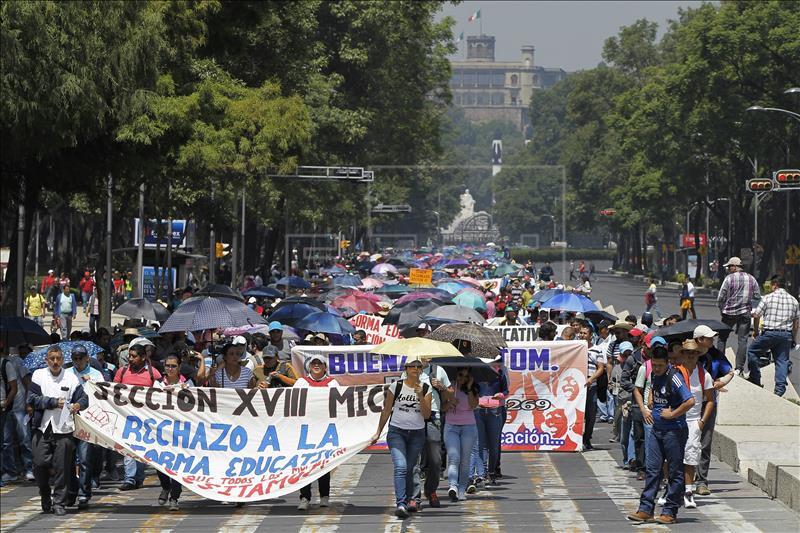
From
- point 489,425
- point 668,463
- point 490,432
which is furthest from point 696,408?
point 490,432

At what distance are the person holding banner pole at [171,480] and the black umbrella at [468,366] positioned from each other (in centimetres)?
255

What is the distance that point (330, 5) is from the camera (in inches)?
2416

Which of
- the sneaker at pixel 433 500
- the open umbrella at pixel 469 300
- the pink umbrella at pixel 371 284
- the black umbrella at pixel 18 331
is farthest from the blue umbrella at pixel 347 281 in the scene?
the sneaker at pixel 433 500

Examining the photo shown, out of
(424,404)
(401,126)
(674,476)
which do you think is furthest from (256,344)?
(401,126)

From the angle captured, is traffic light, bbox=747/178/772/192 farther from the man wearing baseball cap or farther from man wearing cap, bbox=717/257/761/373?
the man wearing baseball cap

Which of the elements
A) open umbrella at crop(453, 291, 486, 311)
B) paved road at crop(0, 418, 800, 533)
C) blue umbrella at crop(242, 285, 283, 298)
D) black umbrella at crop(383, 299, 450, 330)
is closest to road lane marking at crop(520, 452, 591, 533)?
paved road at crop(0, 418, 800, 533)

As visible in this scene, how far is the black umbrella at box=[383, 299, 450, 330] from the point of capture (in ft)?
99.5

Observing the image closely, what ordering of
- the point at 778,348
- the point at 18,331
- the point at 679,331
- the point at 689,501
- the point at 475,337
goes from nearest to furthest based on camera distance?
the point at 689,501
the point at 679,331
the point at 475,337
the point at 18,331
the point at 778,348

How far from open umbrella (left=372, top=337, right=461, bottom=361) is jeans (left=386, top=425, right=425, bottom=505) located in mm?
775

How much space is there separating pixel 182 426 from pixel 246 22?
64.1ft

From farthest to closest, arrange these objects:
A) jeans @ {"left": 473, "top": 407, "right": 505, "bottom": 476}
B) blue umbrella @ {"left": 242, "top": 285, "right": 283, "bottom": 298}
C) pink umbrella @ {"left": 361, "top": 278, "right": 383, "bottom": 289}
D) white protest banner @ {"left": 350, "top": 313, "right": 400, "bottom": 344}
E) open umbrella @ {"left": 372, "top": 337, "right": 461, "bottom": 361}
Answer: pink umbrella @ {"left": 361, "top": 278, "right": 383, "bottom": 289} < blue umbrella @ {"left": 242, "top": 285, "right": 283, "bottom": 298} < white protest banner @ {"left": 350, "top": 313, "right": 400, "bottom": 344} < jeans @ {"left": 473, "top": 407, "right": 505, "bottom": 476} < open umbrella @ {"left": 372, "top": 337, "right": 461, "bottom": 361}

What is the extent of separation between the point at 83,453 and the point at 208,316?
287 inches

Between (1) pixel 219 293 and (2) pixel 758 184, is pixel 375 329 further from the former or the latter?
(2) pixel 758 184

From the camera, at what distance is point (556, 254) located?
185 metres
